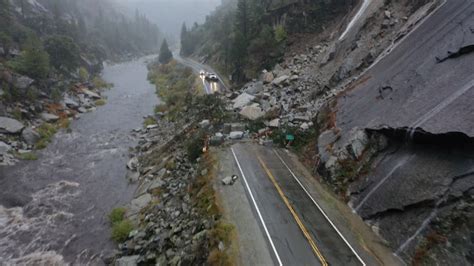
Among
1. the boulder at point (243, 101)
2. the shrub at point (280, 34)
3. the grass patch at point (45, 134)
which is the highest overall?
the shrub at point (280, 34)

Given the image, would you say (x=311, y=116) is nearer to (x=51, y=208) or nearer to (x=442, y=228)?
(x=442, y=228)

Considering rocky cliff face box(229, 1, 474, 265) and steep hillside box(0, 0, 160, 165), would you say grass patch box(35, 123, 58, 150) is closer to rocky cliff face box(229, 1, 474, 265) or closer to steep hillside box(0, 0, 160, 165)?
steep hillside box(0, 0, 160, 165)

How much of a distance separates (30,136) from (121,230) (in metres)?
23.8

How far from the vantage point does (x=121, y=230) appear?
21.2 metres

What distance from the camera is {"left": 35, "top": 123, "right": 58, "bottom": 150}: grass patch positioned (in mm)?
36625

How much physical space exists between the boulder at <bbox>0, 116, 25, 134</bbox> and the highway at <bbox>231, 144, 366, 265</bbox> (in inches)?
1133

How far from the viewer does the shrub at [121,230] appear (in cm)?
2084

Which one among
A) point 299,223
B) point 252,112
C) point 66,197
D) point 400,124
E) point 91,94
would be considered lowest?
point 66,197

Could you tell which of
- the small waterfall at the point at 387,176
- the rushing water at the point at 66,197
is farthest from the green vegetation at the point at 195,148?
the small waterfall at the point at 387,176

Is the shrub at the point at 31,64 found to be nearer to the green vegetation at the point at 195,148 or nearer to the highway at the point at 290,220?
the green vegetation at the point at 195,148

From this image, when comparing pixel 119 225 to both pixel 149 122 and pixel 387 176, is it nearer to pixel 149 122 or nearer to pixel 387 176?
pixel 387 176

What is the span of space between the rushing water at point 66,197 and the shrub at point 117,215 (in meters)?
0.50

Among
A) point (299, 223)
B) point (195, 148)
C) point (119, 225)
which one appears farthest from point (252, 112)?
point (299, 223)

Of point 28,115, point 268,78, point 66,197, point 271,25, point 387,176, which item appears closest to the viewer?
point 387,176
